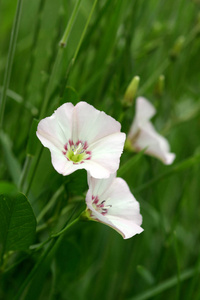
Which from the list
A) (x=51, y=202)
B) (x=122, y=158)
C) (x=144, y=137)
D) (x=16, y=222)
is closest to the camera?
(x=16, y=222)

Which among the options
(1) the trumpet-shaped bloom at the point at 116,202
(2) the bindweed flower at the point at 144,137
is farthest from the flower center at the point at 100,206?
(2) the bindweed flower at the point at 144,137

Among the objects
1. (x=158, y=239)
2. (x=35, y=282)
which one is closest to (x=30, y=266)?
(x=35, y=282)

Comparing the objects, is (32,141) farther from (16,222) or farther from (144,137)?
(144,137)

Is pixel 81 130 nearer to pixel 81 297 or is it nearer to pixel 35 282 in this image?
pixel 35 282

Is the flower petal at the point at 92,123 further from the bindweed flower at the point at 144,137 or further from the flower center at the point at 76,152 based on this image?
the bindweed flower at the point at 144,137

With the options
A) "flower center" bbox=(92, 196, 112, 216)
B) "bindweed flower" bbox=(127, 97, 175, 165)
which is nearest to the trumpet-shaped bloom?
"flower center" bbox=(92, 196, 112, 216)

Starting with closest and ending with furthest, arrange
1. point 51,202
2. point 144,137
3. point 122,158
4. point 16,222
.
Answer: point 16,222, point 51,202, point 144,137, point 122,158

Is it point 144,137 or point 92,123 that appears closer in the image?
point 92,123

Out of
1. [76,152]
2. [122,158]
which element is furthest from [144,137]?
[76,152]
